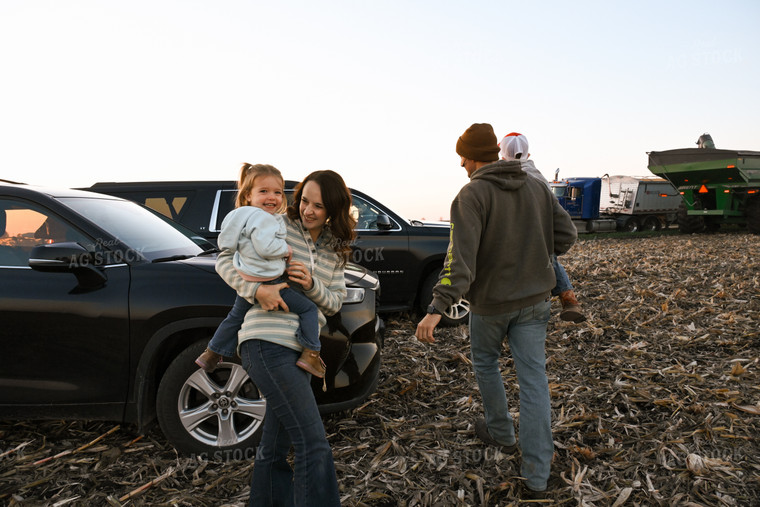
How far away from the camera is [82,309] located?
3213 mm

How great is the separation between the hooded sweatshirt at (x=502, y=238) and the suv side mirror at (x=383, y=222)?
11.5ft

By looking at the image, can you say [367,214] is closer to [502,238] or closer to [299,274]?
[502,238]

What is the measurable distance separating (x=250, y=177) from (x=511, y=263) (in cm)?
147

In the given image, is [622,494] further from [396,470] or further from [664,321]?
[664,321]

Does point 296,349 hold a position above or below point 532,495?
above

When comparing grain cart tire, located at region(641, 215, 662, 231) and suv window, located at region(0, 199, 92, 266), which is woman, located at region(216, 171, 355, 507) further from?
grain cart tire, located at region(641, 215, 662, 231)

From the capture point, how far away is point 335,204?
2299mm

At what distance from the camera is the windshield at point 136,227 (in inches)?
138

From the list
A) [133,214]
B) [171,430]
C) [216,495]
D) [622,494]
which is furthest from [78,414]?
[622,494]

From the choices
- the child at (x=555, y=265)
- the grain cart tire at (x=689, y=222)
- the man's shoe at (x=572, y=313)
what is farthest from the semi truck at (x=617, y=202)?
the man's shoe at (x=572, y=313)

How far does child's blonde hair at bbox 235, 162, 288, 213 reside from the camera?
2.28 metres

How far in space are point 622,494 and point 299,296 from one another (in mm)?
2275

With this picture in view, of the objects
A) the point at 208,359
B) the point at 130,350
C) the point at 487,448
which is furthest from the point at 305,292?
the point at 487,448

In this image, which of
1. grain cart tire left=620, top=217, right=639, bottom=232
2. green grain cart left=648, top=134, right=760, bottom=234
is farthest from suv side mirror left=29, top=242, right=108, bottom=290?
grain cart tire left=620, top=217, right=639, bottom=232
